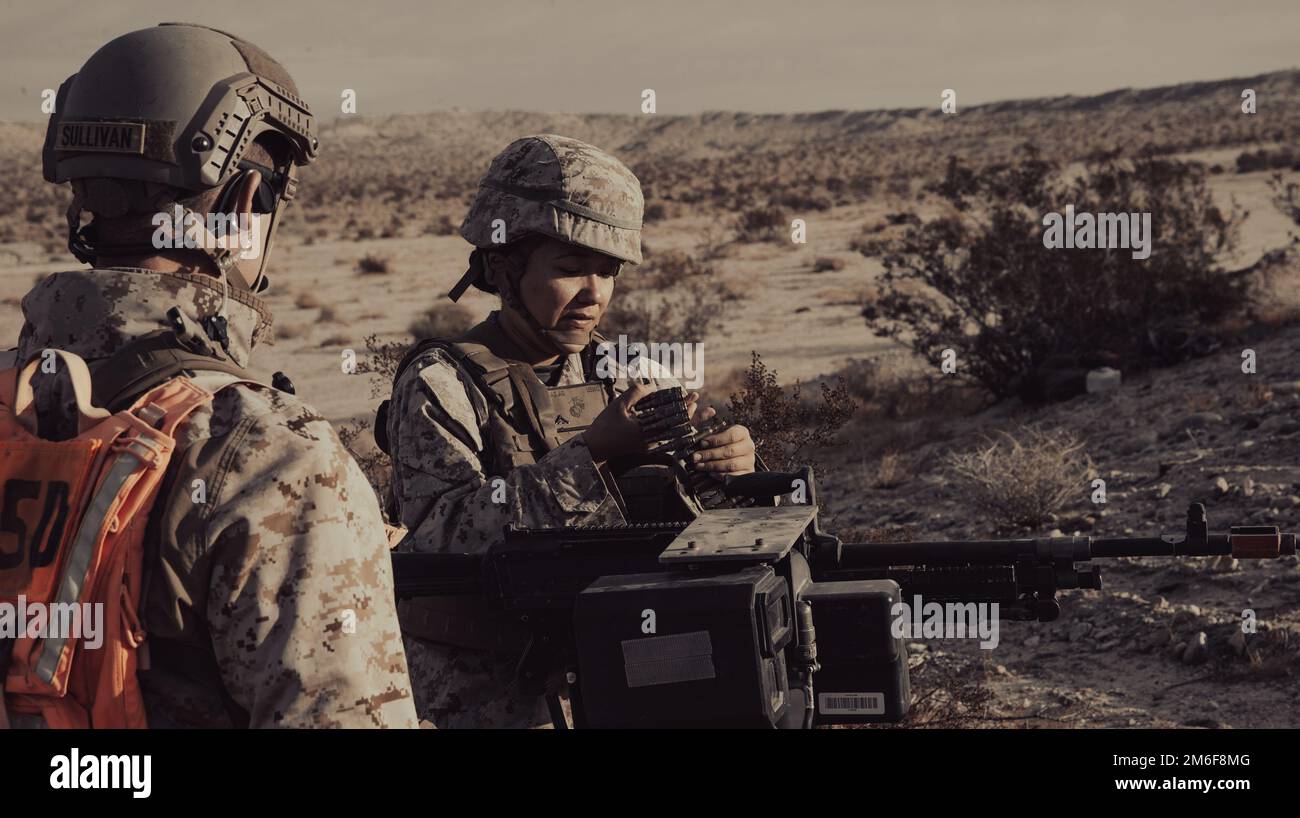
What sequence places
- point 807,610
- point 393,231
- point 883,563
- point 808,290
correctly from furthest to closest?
point 393,231 < point 808,290 < point 883,563 < point 807,610

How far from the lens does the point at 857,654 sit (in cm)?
281

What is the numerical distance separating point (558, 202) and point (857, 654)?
1538mm

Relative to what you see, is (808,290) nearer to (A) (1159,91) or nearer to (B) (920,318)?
(B) (920,318)

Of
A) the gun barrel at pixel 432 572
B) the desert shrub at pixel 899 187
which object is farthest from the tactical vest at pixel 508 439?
the desert shrub at pixel 899 187

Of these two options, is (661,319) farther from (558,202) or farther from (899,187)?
(899,187)

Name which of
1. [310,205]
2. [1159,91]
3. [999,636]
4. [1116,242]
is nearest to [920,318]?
[1116,242]

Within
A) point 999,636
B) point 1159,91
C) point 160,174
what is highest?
point 1159,91

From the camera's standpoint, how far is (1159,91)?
99.1m

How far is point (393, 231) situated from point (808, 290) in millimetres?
16881

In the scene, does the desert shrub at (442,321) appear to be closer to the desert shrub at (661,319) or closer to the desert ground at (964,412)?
the desert ground at (964,412)

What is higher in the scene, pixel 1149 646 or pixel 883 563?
pixel 883 563

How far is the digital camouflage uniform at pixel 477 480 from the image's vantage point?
343 cm

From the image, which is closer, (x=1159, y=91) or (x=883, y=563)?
(x=883, y=563)

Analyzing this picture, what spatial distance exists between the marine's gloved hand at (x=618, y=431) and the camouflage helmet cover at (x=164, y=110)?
1310 mm
